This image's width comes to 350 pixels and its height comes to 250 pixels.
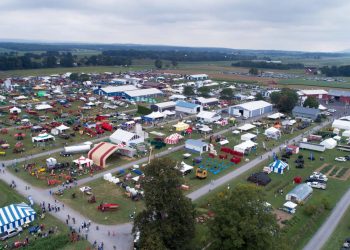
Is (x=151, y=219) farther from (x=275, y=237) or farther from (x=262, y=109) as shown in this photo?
(x=262, y=109)

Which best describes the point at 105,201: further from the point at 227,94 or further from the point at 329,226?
the point at 227,94

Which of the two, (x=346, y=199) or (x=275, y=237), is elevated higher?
(x=275, y=237)

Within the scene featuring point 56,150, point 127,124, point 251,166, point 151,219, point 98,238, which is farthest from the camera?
point 127,124

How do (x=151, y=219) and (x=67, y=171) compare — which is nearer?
(x=151, y=219)

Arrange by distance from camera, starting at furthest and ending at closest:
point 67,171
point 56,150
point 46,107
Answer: point 46,107 → point 56,150 → point 67,171

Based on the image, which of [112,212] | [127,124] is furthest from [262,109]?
[112,212]

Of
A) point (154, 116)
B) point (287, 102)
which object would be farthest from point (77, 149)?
point (287, 102)

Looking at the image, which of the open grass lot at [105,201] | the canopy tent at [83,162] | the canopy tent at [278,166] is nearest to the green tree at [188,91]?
the canopy tent at [278,166]

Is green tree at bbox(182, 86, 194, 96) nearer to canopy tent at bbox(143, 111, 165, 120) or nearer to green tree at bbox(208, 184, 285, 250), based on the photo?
canopy tent at bbox(143, 111, 165, 120)
